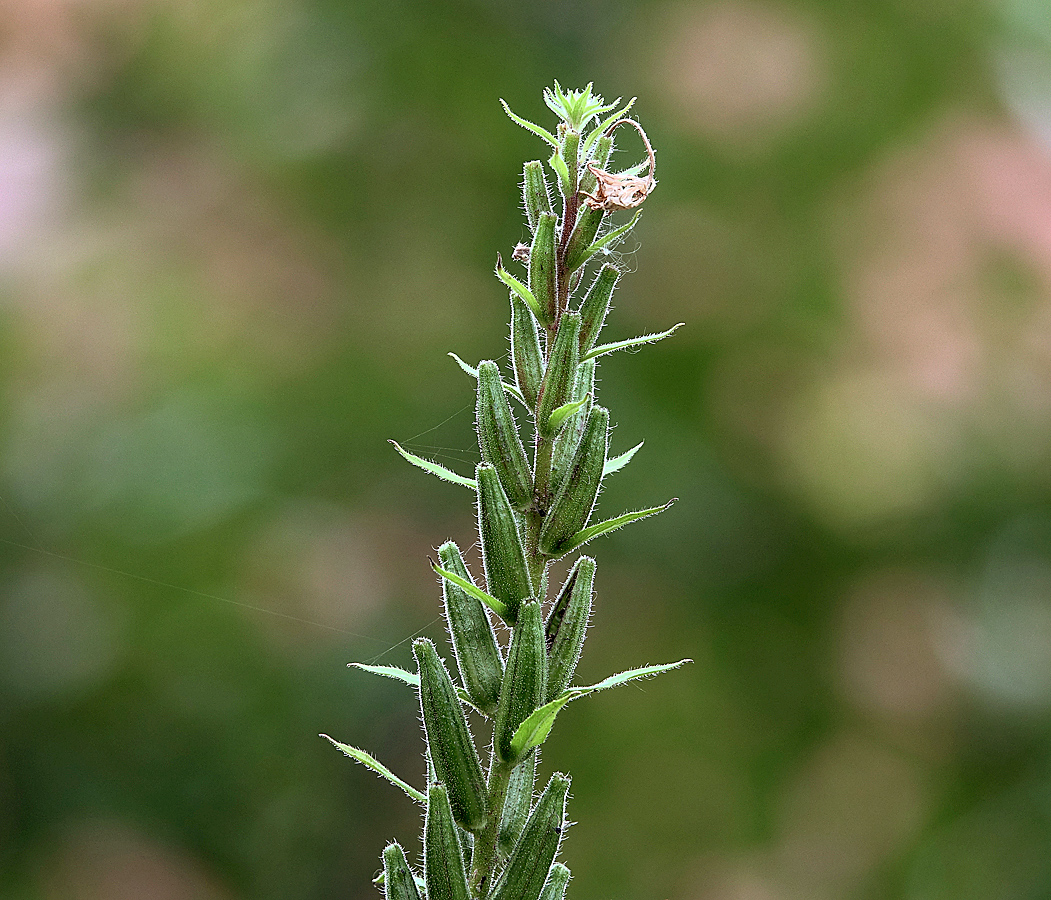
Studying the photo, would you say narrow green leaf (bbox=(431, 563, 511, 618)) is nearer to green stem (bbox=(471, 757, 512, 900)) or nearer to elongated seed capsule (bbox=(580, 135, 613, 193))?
green stem (bbox=(471, 757, 512, 900))

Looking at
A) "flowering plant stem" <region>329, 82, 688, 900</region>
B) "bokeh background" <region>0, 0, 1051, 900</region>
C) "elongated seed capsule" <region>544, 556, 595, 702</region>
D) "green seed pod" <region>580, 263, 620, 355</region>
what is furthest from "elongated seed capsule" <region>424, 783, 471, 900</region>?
"bokeh background" <region>0, 0, 1051, 900</region>

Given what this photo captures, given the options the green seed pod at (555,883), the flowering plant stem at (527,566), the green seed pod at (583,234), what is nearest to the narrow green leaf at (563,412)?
the flowering plant stem at (527,566)

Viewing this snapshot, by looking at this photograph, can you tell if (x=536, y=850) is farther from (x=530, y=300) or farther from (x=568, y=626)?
(x=530, y=300)

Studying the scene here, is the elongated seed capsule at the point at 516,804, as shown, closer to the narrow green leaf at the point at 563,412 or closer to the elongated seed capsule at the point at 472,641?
the elongated seed capsule at the point at 472,641

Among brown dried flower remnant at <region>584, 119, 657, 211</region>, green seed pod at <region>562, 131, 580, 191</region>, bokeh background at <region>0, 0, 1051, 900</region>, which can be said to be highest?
green seed pod at <region>562, 131, 580, 191</region>

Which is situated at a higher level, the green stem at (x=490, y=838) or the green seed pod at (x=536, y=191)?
the green seed pod at (x=536, y=191)

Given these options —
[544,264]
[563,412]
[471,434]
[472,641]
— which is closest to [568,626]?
[472,641]
